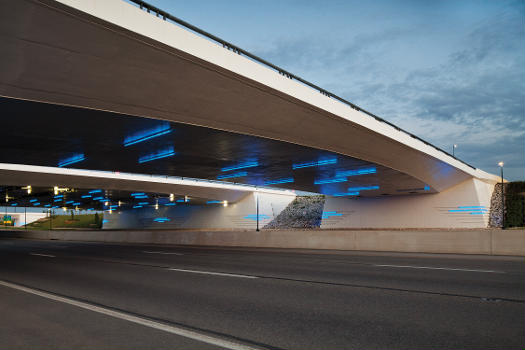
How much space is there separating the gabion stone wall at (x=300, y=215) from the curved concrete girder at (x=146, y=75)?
40.6 meters

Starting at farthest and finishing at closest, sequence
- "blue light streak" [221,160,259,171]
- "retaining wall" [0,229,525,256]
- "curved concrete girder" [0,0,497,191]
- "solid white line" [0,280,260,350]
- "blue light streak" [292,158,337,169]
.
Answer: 1. "blue light streak" [221,160,259,171]
2. "blue light streak" [292,158,337,169]
3. "retaining wall" [0,229,525,256]
4. "curved concrete girder" [0,0,497,191]
5. "solid white line" [0,280,260,350]

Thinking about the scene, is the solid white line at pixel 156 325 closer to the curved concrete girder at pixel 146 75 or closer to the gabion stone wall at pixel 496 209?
the curved concrete girder at pixel 146 75

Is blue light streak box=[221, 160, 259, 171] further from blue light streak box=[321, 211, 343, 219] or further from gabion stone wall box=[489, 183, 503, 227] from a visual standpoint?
gabion stone wall box=[489, 183, 503, 227]

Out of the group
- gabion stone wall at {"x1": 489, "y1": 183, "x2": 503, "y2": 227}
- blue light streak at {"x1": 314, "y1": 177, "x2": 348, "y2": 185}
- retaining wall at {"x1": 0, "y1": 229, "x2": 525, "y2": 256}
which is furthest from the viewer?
gabion stone wall at {"x1": 489, "y1": 183, "x2": 503, "y2": 227}

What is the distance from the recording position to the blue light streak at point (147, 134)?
1797cm

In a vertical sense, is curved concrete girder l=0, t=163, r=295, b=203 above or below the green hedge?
above

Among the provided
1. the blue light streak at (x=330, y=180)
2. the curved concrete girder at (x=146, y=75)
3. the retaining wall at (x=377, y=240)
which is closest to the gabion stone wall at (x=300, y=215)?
the blue light streak at (x=330, y=180)

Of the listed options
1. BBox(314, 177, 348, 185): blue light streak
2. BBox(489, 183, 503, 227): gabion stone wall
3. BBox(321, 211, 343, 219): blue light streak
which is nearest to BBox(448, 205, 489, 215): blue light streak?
BBox(489, 183, 503, 227): gabion stone wall

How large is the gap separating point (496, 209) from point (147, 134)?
1536 inches

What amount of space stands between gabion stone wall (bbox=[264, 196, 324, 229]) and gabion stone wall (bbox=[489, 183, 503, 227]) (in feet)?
84.1

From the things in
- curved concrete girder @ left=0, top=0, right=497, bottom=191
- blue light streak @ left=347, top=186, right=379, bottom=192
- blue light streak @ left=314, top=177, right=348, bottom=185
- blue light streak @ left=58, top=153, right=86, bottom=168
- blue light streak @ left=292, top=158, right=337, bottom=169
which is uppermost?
curved concrete girder @ left=0, top=0, right=497, bottom=191

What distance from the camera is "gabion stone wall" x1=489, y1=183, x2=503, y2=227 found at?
39.9 metres

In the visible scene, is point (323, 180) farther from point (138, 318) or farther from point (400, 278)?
point (138, 318)

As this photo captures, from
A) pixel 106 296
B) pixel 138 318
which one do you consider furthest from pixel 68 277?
pixel 138 318
